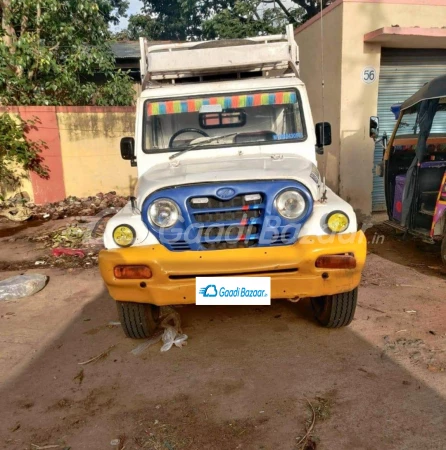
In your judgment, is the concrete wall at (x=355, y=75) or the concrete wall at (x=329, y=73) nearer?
the concrete wall at (x=355, y=75)

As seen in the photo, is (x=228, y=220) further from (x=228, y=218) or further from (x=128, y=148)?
(x=128, y=148)

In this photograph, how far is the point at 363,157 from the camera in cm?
768

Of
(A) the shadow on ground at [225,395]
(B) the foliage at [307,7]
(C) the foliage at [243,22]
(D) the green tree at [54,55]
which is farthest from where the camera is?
(B) the foliage at [307,7]

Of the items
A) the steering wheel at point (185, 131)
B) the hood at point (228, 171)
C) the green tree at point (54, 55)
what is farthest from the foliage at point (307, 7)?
the hood at point (228, 171)

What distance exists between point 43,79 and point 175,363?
918 cm

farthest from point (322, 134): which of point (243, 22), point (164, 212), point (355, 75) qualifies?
point (243, 22)

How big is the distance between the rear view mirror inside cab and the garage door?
4.72 metres

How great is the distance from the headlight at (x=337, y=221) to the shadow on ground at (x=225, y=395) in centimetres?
98

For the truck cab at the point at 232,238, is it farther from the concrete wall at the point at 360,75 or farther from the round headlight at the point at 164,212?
the concrete wall at the point at 360,75

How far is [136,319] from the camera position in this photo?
3396 millimetres

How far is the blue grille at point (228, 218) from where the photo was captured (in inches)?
116

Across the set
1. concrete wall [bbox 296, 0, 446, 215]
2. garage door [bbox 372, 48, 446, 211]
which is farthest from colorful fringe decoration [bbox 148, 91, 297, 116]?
garage door [bbox 372, 48, 446, 211]

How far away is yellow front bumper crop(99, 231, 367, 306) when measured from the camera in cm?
289

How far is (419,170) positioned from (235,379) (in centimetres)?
354
